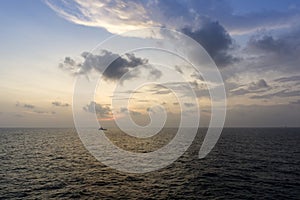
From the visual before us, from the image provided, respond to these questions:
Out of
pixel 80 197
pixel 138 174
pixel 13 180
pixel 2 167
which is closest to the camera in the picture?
pixel 80 197

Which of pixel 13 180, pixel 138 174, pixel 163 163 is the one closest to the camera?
pixel 13 180

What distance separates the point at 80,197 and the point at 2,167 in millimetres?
34819

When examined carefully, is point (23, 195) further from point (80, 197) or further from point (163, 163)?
point (163, 163)

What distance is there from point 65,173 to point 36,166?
42.7 feet

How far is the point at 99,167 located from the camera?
2726 inches

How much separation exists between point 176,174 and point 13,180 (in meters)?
33.4

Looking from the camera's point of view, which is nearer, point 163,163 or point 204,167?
point 204,167

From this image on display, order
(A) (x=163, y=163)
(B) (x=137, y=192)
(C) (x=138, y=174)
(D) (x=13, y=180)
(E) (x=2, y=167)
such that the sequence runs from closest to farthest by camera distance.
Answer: (B) (x=137, y=192) → (D) (x=13, y=180) → (C) (x=138, y=174) → (E) (x=2, y=167) → (A) (x=163, y=163)

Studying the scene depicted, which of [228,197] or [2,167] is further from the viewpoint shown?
[2,167]

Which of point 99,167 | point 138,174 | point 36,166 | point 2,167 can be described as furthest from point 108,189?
point 2,167

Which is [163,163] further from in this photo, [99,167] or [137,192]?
[137,192]

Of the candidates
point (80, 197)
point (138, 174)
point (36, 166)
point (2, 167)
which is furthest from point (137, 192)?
point (2, 167)

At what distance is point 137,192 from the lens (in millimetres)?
45750

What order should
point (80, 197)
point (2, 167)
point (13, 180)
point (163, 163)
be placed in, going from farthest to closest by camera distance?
point (163, 163) → point (2, 167) → point (13, 180) → point (80, 197)
